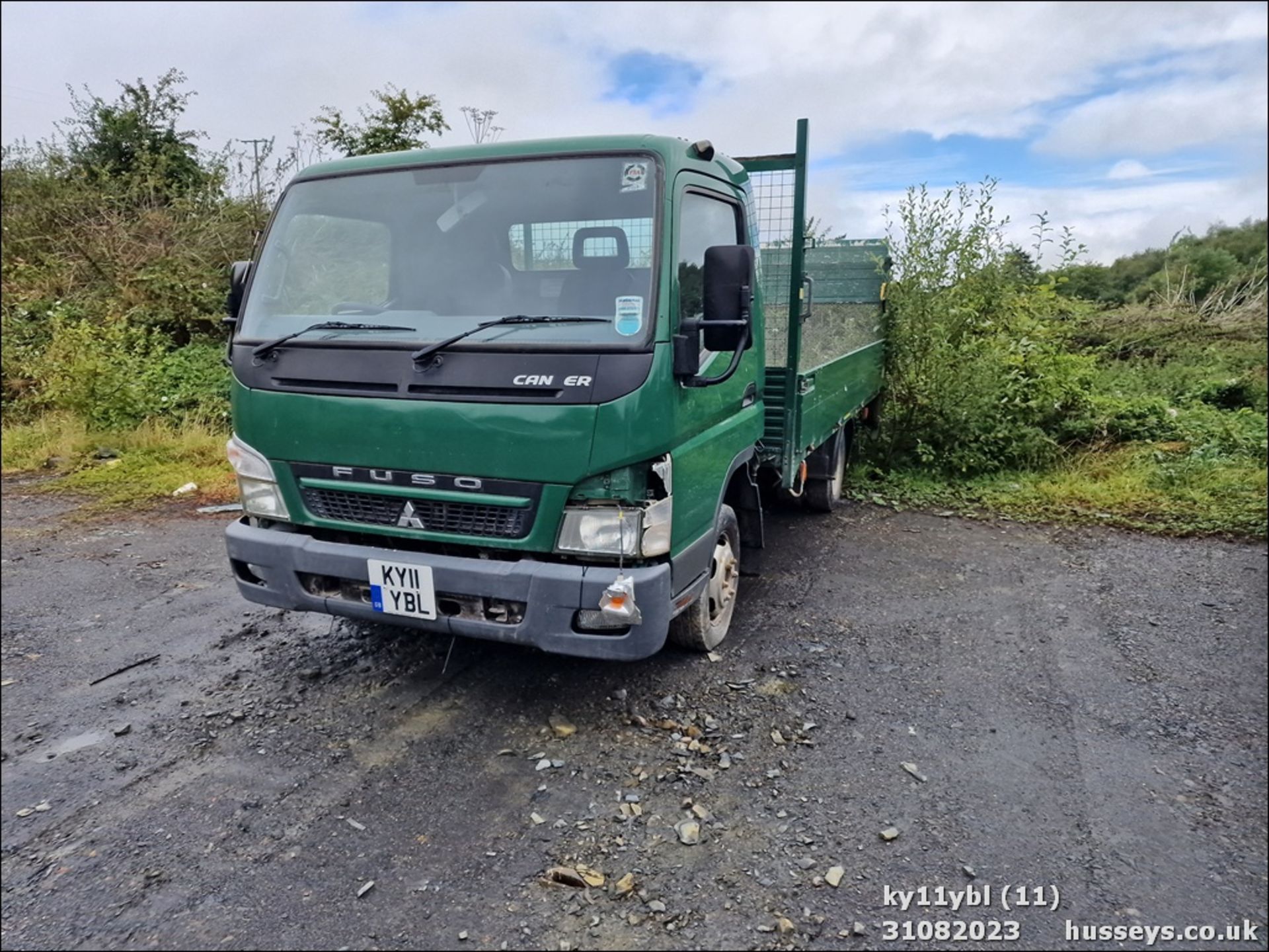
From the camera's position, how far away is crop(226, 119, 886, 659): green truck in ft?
9.45

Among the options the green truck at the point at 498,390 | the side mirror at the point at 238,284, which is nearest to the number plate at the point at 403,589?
the green truck at the point at 498,390

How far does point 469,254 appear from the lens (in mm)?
3246

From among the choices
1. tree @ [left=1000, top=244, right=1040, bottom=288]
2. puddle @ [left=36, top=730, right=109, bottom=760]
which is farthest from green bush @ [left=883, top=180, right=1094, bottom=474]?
puddle @ [left=36, top=730, right=109, bottom=760]

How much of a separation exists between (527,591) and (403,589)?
1.66 feet

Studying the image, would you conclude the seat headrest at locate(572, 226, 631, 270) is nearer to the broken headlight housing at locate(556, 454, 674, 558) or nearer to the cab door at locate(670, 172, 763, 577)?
the cab door at locate(670, 172, 763, 577)

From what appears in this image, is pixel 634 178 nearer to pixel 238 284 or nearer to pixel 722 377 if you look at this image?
pixel 722 377

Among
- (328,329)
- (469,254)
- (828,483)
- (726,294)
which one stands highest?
(469,254)

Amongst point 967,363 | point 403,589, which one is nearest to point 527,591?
point 403,589

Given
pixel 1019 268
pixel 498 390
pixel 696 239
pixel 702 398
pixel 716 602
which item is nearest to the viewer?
pixel 498 390

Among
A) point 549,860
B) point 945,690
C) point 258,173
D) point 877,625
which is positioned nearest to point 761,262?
point 877,625

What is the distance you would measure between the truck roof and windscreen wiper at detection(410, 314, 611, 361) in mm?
689

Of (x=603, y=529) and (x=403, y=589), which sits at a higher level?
(x=603, y=529)

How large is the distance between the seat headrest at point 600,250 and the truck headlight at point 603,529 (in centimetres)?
97

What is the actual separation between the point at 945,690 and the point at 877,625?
749 millimetres
